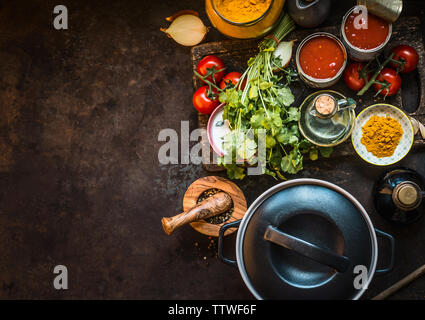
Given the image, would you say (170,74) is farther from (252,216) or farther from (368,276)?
(368,276)

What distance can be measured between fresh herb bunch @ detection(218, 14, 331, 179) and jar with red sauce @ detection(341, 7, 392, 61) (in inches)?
9.2

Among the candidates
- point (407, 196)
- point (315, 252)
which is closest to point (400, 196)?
point (407, 196)

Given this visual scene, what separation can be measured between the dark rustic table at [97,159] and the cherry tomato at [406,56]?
752 millimetres

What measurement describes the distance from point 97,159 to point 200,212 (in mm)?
647

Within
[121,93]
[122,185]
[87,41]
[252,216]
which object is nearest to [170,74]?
[121,93]

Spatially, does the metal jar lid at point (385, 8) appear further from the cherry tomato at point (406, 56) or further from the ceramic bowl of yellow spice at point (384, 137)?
the ceramic bowl of yellow spice at point (384, 137)

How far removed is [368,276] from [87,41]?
1.68 meters

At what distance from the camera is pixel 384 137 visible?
1468 millimetres

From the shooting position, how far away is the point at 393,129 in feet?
4.81

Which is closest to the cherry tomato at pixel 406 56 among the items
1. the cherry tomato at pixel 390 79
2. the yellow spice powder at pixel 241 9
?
the cherry tomato at pixel 390 79

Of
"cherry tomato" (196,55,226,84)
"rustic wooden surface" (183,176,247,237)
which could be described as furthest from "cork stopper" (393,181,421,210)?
"cherry tomato" (196,55,226,84)

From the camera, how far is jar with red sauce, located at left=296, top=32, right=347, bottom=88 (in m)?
1.46

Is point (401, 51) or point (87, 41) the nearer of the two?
point (401, 51)

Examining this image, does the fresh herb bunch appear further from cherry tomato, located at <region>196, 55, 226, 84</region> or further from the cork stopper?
the cork stopper
